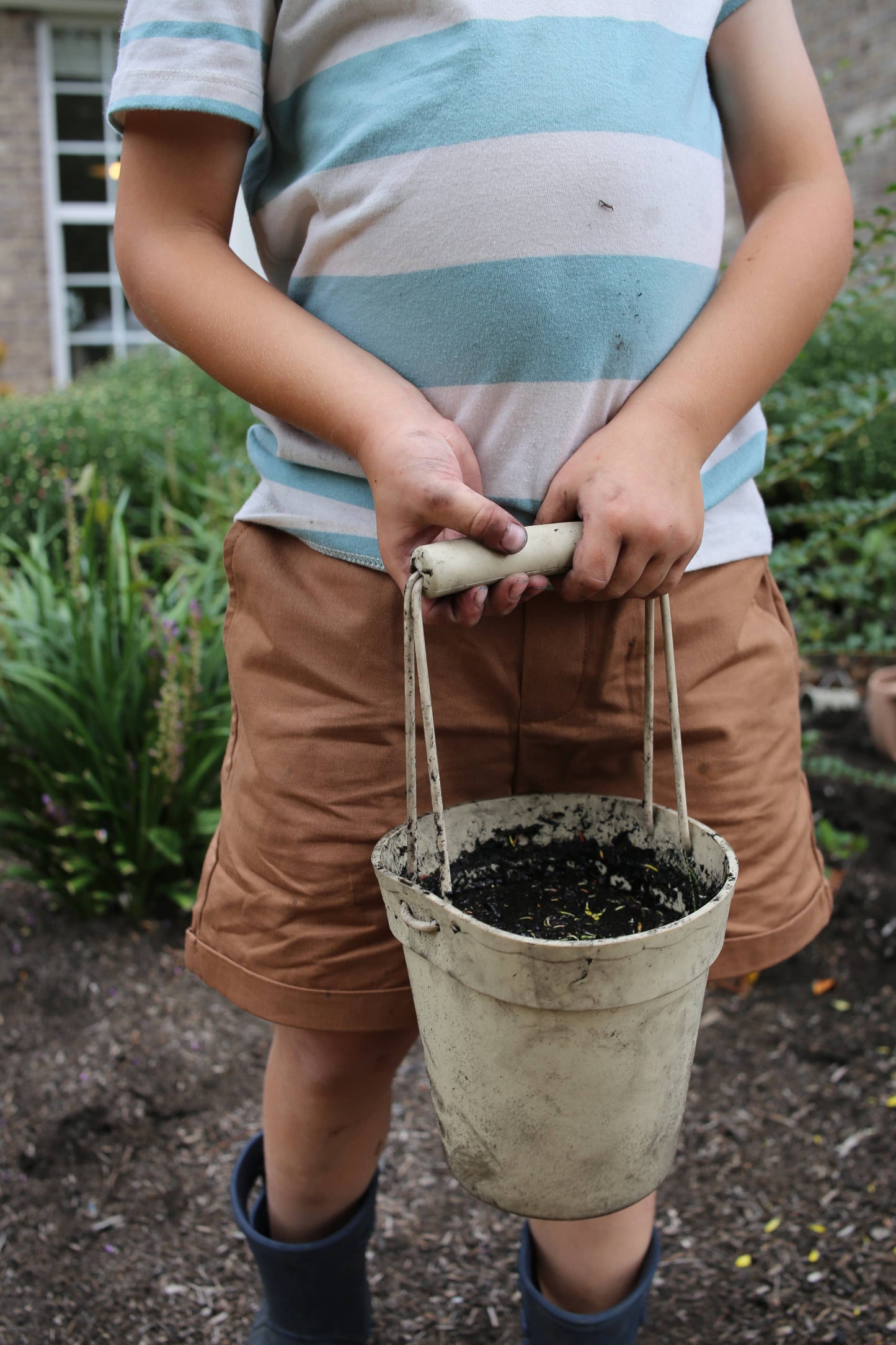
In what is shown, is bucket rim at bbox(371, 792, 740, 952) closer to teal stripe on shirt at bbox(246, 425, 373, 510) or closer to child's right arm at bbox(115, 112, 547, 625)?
child's right arm at bbox(115, 112, 547, 625)

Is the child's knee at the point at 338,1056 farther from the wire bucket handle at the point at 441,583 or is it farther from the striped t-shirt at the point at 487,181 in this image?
the striped t-shirt at the point at 487,181

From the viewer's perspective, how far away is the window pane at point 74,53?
9.37 meters

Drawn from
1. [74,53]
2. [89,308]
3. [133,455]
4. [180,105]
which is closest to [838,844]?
[180,105]

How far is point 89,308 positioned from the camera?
32.0 ft

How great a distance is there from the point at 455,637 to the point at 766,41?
0.71 metres

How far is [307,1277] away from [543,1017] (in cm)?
76

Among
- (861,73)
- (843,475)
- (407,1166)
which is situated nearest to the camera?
(407,1166)

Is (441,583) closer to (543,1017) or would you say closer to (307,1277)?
(543,1017)

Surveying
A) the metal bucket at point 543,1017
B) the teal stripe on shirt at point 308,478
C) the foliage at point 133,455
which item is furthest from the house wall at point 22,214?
the metal bucket at point 543,1017

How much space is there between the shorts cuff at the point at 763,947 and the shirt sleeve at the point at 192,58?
98 cm

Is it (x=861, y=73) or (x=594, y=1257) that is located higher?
(x=861, y=73)

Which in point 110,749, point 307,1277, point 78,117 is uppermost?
Result: point 78,117

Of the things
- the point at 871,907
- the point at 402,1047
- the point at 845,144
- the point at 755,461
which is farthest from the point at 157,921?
the point at 845,144

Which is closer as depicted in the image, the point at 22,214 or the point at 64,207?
the point at 22,214
